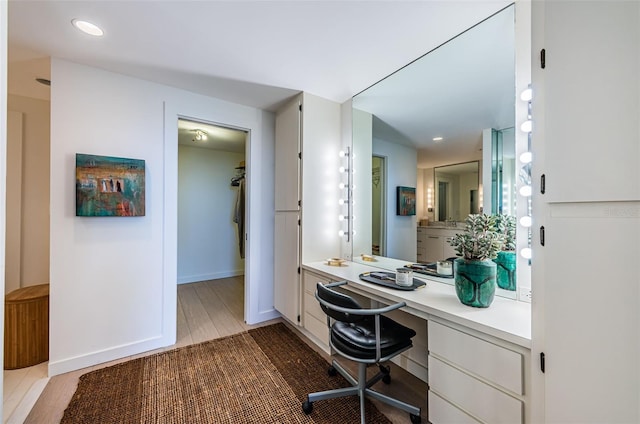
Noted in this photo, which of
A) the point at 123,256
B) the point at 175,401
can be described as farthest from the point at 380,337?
the point at 123,256

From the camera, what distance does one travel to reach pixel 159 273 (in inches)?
91.7

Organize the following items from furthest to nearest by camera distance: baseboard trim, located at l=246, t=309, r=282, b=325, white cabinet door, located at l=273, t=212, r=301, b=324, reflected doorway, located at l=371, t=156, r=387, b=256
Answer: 1. baseboard trim, located at l=246, t=309, r=282, b=325
2. white cabinet door, located at l=273, t=212, r=301, b=324
3. reflected doorway, located at l=371, t=156, r=387, b=256

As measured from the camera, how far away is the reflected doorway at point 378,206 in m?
2.41

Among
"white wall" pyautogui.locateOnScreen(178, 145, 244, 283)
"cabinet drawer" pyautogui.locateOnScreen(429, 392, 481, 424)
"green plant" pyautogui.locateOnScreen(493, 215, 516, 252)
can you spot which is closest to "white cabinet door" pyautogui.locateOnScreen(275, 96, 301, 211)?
"green plant" pyautogui.locateOnScreen(493, 215, 516, 252)

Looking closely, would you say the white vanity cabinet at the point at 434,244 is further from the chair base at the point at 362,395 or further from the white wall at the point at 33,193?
the white wall at the point at 33,193

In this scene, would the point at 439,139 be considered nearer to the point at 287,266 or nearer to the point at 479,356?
the point at 479,356

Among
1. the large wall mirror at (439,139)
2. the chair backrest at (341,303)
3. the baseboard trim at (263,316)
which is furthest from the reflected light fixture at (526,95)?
the baseboard trim at (263,316)

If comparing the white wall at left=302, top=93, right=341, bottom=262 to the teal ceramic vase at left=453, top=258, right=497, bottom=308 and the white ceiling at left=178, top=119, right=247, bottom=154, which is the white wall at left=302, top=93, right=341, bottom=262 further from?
the teal ceramic vase at left=453, top=258, right=497, bottom=308

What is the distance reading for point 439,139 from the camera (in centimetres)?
201

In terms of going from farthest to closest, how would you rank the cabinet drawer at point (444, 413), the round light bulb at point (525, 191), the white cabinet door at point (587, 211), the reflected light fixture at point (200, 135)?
1. the reflected light fixture at point (200, 135)
2. the round light bulb at point (525, 191)
3. the cabinet drawer at point (444, 413)
4. the white cabinet door at point (587, 211)

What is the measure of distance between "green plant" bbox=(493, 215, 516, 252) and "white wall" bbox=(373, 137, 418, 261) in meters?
0.67

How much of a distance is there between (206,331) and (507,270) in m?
2.73

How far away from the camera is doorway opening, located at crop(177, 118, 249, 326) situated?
4.41m

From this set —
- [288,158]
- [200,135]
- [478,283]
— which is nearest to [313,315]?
[478,283]
